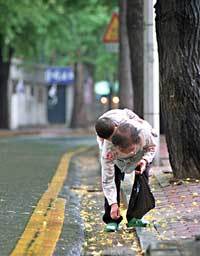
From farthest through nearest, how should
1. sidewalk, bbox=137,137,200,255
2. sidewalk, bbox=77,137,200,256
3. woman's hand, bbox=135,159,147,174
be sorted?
woman's hand, bbox=135,159,147,174
sidewalk, bbox=137,137,200,255
sidewalk, bbox=77,137,200,256

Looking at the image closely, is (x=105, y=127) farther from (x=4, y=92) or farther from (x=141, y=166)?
(x=4, y=92)

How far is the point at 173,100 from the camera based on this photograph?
9.16 m

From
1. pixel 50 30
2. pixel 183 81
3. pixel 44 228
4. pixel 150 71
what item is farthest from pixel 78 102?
pixel 44 228

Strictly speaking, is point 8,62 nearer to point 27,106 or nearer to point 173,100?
point 27,106

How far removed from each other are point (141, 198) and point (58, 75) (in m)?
48.7

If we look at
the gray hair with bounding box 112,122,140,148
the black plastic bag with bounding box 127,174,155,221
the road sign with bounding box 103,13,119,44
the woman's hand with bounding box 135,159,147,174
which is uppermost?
the road sign with bounding box 103,13,119,44

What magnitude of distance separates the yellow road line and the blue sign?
143 ft

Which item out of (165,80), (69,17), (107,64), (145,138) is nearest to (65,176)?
(165,80)

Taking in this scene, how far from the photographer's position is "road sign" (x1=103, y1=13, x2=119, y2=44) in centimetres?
1864

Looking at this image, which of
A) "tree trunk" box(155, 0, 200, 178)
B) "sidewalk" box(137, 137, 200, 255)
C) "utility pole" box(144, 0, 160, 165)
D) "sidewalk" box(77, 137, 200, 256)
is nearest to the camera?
"sidewalk" box(77, 137, 200, 256)

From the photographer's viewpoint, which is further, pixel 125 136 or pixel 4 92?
pixel 4 92

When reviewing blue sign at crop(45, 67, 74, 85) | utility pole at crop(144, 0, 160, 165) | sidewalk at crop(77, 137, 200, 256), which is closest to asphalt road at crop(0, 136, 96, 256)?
sidewalk at crop(77, 137, 200, 256)

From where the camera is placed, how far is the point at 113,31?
1880 cm

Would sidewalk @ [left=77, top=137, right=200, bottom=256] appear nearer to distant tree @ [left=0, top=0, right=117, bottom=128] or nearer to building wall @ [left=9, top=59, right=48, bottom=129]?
distant tree @ [left=0, top=0, right=117, bottom=128]
